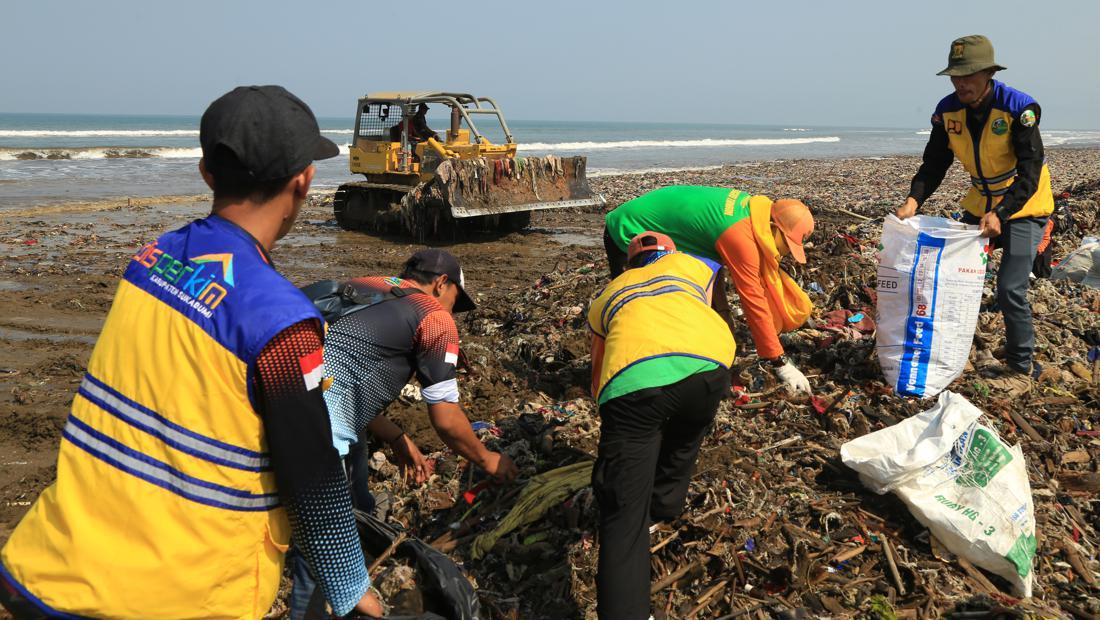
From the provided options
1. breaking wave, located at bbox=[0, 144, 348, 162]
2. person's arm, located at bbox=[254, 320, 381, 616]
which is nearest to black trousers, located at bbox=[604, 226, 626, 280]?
person's arm, located at bbox=[254, 320, 381, 616]

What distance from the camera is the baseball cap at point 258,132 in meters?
1.26

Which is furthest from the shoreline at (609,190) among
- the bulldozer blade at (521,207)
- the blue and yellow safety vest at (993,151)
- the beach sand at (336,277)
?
the blue and yellow safety vest at (993,151)

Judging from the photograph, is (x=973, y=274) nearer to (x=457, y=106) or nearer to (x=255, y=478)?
(x=255, y=478)

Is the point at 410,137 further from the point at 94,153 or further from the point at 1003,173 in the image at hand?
the point at 94,153

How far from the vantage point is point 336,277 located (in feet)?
30.1

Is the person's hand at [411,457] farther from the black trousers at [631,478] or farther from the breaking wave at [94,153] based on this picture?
the breaking wave at [94,153]

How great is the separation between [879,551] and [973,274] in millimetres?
1951

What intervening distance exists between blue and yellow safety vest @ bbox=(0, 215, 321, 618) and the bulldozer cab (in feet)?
35.7

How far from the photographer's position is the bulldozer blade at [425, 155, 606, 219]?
1106 centimetres

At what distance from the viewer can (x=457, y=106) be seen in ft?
41.0

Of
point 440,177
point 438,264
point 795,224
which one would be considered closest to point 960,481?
point 795,224

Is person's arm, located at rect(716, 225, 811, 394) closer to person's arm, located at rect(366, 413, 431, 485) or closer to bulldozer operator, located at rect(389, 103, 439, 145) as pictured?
person's arm, located at rect(366, 413, 431, 485)

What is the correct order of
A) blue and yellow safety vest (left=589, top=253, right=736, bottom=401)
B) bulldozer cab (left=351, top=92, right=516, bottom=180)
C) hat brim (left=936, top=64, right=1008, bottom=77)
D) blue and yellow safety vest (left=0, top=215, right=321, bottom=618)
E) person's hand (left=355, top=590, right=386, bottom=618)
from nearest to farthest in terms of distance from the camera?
blue and yellow safety vest (left=0, top=215, right=321, bottom=618) < person's hand (left=355, top=590, right=386, bottom=618) < blue and yellow safety vest (left=589, top=253, right=736, bottom=401) < hat brim (left=936, top=64, right=1008, bottom=77) < bulldozer cab (left=351, top=92, right=516, bottom=180)

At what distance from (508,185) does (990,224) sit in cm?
835
